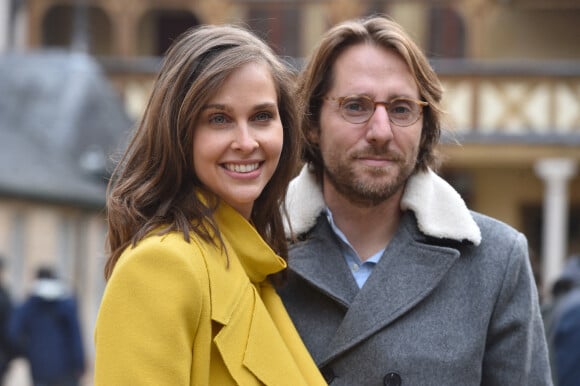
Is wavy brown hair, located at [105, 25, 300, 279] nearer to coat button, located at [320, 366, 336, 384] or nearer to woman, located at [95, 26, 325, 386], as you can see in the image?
woman, located at [95, 26, 325, 386]

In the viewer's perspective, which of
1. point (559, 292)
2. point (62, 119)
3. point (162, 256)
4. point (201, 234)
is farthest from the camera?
point (62, 119)

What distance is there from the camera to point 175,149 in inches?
135

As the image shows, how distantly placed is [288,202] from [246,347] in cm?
96

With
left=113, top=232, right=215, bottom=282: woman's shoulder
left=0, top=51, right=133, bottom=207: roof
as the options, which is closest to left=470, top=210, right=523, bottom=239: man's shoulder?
left=113, top=232, right=215, bottom=282: woman's shoulder

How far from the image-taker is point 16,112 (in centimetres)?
2156

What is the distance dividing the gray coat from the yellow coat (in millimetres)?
449

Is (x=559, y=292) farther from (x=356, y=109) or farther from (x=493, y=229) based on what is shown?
(x=356, y=109)

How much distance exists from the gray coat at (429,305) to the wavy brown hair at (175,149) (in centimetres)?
64

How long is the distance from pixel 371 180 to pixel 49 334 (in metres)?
9.36

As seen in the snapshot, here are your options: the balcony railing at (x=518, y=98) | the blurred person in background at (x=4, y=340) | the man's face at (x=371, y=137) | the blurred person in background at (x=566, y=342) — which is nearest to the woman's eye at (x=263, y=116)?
the man's face at (x=371, y=137)

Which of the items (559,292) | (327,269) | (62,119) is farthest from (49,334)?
(327,269)

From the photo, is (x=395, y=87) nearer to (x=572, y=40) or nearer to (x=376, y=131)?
(x=376, y=131)

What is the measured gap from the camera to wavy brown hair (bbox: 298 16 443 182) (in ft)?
13.4

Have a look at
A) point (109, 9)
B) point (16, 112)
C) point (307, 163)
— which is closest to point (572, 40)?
point (109, 9)
